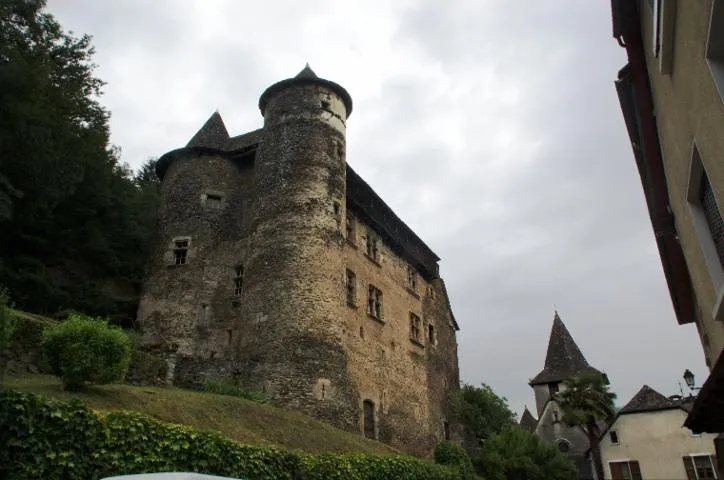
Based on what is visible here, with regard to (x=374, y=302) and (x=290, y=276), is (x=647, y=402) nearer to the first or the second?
(x=374, y=302)

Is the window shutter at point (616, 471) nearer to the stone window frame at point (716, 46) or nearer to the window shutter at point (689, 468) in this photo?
the window shutter at point (689, 468)

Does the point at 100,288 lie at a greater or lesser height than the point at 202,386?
greater

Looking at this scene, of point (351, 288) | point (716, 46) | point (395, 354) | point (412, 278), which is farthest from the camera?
point (412, 278)

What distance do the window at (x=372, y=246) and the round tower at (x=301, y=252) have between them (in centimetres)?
446

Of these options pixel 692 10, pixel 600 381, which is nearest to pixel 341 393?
pixel 600 381

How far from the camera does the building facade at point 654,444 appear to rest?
30044mm

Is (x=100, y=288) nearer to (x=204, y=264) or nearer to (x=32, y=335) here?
(x=204, y=264)

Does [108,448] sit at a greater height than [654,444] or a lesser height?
lesser

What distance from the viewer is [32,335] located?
15.2 metres

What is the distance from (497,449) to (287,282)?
14260 mm

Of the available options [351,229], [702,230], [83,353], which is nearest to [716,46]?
[702,230]

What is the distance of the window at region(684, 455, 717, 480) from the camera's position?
1162 inches

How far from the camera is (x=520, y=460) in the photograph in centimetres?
2812

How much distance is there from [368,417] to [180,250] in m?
11.5
